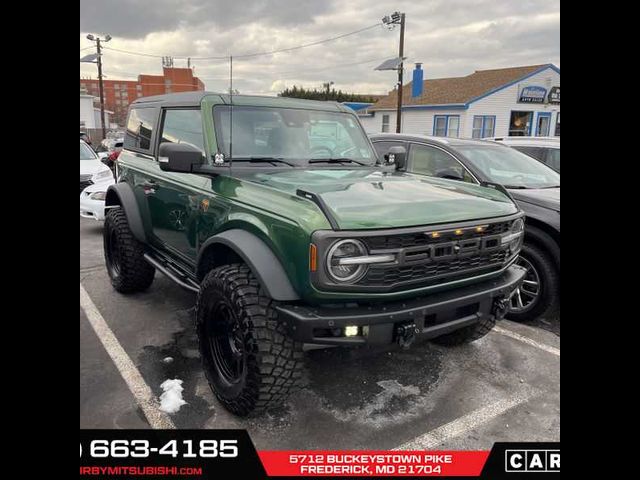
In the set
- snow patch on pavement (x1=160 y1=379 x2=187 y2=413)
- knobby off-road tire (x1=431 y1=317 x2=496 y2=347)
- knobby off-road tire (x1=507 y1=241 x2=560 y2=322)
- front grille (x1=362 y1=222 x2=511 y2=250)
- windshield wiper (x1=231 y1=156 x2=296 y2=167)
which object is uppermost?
windshield wiper (x1=231 y1=156 x2=296 y2=167)

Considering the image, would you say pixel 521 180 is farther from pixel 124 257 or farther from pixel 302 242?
pixel 124 257

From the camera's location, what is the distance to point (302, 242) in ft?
7.87

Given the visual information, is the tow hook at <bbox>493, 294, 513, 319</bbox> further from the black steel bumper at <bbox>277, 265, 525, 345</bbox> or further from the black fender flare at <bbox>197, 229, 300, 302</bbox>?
the black fender flare at <bbox>197, 229, 300, 302</bbox>

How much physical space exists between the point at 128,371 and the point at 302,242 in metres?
1.93

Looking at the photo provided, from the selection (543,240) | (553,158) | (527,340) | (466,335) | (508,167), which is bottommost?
(527,340)

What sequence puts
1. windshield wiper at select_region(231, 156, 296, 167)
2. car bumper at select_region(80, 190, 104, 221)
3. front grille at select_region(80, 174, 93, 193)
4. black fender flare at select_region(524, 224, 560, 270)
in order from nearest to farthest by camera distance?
windshield wiper at select_region(231, 156, 296, 167), black fender flare at select_region(524, 224, 560, 270), car bumper at select_region(80, 190, 104, 221), front grille at select_region(80, 174, 93, 193)

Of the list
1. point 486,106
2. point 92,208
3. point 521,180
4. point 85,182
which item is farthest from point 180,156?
point 486,106

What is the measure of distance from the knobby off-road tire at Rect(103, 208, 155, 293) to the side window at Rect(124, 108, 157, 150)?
0.73 meters

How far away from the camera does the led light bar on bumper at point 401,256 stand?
92.7 inches

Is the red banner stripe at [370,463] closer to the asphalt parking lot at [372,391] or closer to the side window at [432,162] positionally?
the asphalt parking lot at [372,391]

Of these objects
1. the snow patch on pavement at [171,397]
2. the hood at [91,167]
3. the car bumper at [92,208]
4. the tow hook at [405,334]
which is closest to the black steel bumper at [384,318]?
the tow hook at [405,334]

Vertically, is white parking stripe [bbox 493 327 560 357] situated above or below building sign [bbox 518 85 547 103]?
below

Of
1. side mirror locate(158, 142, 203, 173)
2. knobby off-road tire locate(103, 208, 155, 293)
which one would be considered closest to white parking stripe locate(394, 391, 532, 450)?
side mirror locate(158, 142, 203, 173)

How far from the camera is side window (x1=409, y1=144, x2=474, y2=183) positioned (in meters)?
5.14
